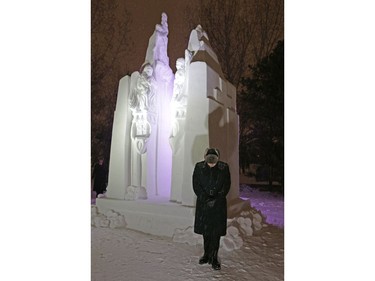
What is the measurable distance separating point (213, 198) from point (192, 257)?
0.45m

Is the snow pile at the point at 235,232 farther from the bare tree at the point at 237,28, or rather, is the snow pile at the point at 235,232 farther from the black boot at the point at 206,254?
the bare tree at the point at 237,28

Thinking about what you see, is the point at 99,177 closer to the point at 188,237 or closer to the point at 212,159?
the point at 188,237

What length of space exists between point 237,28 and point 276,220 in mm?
1440

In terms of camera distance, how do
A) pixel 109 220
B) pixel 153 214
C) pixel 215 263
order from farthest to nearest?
pixel 109 220 < pixel 153 214 < pixel 215 263

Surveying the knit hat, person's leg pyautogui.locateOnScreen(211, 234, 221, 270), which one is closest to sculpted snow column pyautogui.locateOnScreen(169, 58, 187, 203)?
the knit hat

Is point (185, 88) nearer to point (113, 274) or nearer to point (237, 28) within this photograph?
point (237, 28)

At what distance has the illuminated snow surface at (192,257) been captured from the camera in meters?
3.18

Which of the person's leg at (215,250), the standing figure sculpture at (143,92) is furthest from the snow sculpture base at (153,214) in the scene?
the standing figure sculpture at (143,92)

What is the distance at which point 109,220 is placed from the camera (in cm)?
376

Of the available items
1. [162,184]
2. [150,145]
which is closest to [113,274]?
[162,184]

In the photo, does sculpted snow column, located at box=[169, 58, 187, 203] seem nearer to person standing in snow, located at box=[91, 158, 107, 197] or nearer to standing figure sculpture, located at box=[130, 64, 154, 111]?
standing figure sculpture, located at box=[130, 64, 154, 111]

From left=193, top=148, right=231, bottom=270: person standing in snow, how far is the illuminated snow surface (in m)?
0.07

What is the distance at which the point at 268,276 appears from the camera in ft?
10.3

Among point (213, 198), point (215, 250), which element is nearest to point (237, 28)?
point (213, 198)
